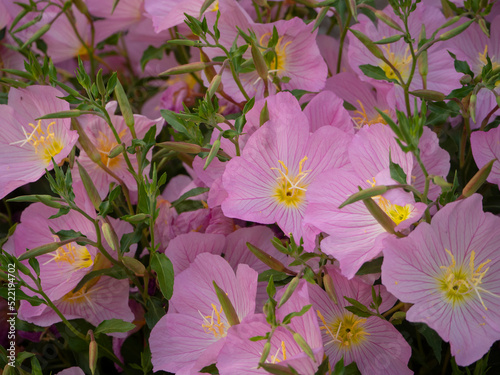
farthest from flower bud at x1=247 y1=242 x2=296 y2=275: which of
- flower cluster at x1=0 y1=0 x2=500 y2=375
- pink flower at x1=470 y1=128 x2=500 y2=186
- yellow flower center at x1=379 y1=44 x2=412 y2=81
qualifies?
yellow flower center at x1=379 y1=44 x2=412 y2=81

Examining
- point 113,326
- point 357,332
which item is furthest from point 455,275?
point 113,326

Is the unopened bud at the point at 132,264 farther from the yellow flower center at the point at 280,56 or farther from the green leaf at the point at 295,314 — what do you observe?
the yellow flower center at the point at 280,56

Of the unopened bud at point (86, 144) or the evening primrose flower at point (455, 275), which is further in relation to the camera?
the unopened bud at point (86, 144)

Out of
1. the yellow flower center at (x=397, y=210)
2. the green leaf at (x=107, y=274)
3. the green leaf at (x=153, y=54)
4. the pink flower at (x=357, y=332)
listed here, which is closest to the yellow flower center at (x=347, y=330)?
the pink flower at (x=357, y=332)

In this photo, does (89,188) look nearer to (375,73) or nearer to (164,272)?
(164,272)

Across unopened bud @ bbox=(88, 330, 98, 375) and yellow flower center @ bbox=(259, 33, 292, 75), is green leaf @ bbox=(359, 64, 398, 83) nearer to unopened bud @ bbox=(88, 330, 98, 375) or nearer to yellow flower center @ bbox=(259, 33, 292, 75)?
yellow flower center @ bbox=(259, 33, 292, 75)

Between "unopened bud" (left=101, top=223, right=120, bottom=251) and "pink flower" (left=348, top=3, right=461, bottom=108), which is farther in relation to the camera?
"pink flower" (left=348, top=3, right=461, bottom=108)

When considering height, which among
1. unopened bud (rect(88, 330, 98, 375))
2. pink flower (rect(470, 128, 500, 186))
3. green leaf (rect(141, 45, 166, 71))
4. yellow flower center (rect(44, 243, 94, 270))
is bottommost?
unopened bud (rect(88, 330, 98, 375))

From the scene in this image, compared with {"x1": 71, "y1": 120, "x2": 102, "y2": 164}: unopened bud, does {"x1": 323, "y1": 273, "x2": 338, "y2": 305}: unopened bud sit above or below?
below
